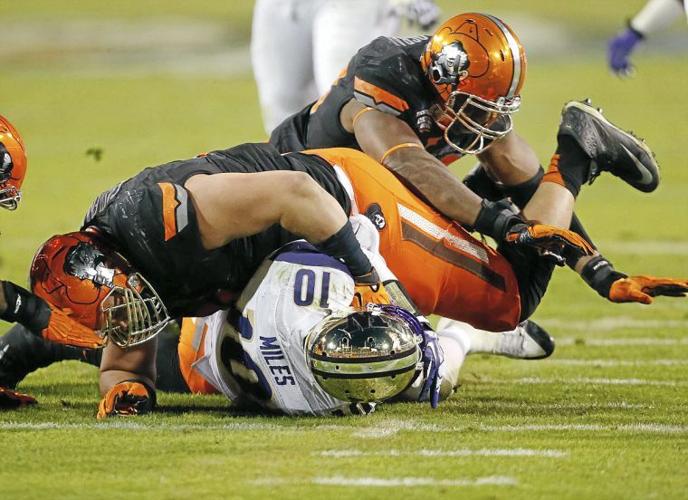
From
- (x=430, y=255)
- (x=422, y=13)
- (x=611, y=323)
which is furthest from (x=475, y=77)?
(x=422, y=13)

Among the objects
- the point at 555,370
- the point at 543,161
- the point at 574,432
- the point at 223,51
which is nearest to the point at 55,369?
the point at 555,370

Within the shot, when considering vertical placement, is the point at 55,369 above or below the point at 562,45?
above

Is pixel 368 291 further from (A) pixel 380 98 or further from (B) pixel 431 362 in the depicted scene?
(A) pixel 380 98

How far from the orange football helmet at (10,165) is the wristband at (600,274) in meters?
1.83

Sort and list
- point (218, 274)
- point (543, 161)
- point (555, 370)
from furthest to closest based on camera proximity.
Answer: point (543, 161), point (555, 370), point (218, 274)

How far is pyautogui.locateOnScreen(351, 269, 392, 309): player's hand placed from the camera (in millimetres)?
4148

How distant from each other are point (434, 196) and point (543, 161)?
803 cm

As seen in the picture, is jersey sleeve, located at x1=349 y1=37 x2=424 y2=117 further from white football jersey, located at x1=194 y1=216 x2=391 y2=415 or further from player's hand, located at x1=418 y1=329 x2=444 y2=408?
player's hand, located at x1=418 y1=329 x2=444 y2=408

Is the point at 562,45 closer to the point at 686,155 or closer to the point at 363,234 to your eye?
the point at 686,155

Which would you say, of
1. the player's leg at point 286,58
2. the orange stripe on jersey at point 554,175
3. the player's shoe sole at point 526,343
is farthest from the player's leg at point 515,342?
the player's leg at point 286,58

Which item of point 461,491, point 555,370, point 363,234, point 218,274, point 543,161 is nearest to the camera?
point 461,491

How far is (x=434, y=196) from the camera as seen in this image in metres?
4.78

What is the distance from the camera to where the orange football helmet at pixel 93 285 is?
3996mm

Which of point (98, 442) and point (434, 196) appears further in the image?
point (434, 196)
